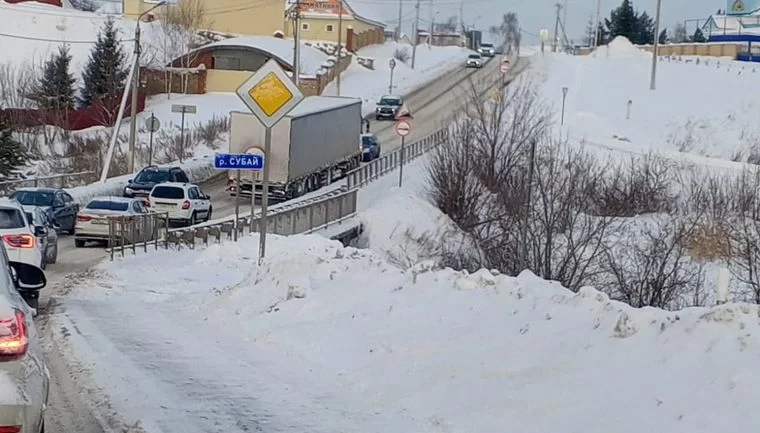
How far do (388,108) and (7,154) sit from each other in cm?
3269

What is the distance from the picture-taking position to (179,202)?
4019 centimetres

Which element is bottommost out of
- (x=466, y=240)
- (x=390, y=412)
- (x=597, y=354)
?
(x=466, y=240)

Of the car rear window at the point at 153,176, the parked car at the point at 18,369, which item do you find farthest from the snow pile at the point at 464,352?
the car rear window at the point at 153,176

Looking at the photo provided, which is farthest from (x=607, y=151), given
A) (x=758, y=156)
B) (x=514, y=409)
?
(x=514, y=409)

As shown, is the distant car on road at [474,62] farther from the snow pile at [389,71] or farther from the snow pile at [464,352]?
the snow pile at [464,352]

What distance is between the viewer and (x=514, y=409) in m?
8.85

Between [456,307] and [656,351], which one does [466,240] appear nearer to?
[456,307]

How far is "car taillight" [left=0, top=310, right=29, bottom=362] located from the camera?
5.89 meters

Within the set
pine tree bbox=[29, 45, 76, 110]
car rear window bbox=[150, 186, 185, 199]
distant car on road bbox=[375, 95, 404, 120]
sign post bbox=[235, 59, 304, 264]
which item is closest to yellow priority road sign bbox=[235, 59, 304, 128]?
sign post bbox=[235, 59, 304, 264]

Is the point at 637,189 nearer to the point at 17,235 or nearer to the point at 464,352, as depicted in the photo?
the point at 17,235

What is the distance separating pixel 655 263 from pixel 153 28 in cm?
8250

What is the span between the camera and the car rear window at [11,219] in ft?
65.6

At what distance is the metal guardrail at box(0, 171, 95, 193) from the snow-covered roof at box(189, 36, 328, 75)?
37.7m

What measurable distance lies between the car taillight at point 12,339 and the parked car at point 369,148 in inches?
2178
